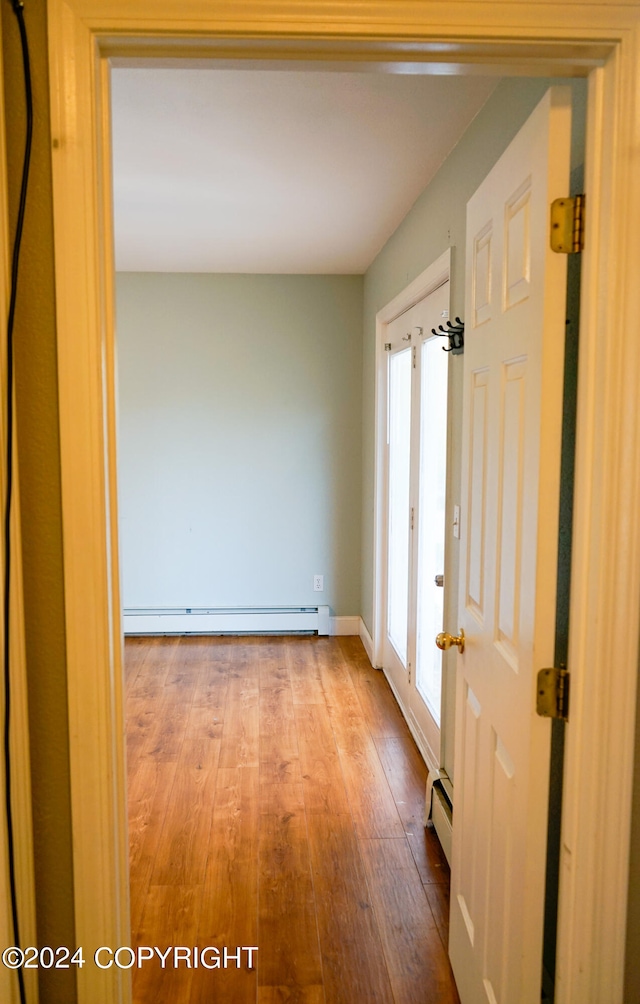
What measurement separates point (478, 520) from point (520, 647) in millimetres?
392

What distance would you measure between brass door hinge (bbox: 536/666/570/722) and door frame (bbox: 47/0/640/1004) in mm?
42

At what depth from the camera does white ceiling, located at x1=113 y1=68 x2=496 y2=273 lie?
212 centimetres

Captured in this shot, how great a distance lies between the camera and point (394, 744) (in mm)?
3359

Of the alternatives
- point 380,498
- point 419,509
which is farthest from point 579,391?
point 380,498

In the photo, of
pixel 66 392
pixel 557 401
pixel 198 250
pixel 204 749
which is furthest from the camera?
pixel 198 250

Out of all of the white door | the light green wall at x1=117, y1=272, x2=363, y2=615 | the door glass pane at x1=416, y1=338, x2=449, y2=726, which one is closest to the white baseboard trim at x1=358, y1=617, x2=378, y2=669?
the light green wall at x1=117, y1=272, x2=363, y2=615

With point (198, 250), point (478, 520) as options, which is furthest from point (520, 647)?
point (198, 250)

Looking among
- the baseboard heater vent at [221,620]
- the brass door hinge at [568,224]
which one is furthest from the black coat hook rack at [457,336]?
the baseboard heater vent at [221,620]

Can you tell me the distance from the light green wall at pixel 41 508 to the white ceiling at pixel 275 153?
0.68 meters

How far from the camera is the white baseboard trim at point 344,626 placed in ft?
16.8

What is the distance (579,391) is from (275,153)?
6.55ft

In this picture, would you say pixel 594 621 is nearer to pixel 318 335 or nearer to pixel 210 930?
pixel 210 930

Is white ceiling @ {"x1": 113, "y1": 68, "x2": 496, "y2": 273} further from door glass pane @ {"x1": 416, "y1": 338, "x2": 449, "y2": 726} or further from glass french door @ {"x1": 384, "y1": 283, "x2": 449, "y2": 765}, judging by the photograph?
door glass pane @ {"x1": 416, "y1": 338, "x2": 449, "y2": 726}

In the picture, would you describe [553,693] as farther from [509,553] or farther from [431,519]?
[431,519]
